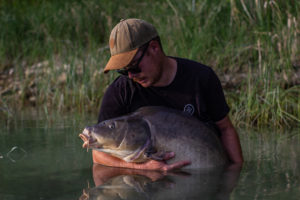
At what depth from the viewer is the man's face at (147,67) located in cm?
387

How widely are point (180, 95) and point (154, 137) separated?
47 centimetres

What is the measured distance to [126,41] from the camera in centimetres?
386

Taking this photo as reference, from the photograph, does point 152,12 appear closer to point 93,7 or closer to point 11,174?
point 93,7

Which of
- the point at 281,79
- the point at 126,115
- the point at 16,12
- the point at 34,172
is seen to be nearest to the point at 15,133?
the point at 34,172

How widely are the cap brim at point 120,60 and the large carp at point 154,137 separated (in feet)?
1.24

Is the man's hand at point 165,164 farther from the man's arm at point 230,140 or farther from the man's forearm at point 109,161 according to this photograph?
the man's arm at point 230,140

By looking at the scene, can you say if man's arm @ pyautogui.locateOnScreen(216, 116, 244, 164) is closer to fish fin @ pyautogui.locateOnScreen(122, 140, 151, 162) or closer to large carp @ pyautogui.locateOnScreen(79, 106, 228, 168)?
large carp @ pyautogui.locateOnScreen(79, 106, 228, 168)

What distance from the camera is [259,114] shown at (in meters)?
6.27

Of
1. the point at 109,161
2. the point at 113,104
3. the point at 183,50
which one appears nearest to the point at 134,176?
the point at 109,161

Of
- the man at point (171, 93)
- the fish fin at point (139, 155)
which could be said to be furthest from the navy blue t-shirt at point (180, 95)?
the fish fin at point (139, 155)

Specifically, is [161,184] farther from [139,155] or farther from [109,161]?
[109,161]

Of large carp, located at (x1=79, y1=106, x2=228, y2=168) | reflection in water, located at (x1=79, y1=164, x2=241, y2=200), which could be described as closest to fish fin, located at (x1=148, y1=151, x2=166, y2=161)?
large carp, located at (x1=79, y1=106, x2=228, y2=168)

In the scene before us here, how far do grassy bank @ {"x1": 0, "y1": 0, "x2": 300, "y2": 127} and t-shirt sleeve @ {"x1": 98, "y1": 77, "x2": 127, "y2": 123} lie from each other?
2.19 metres

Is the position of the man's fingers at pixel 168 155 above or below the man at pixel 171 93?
below
